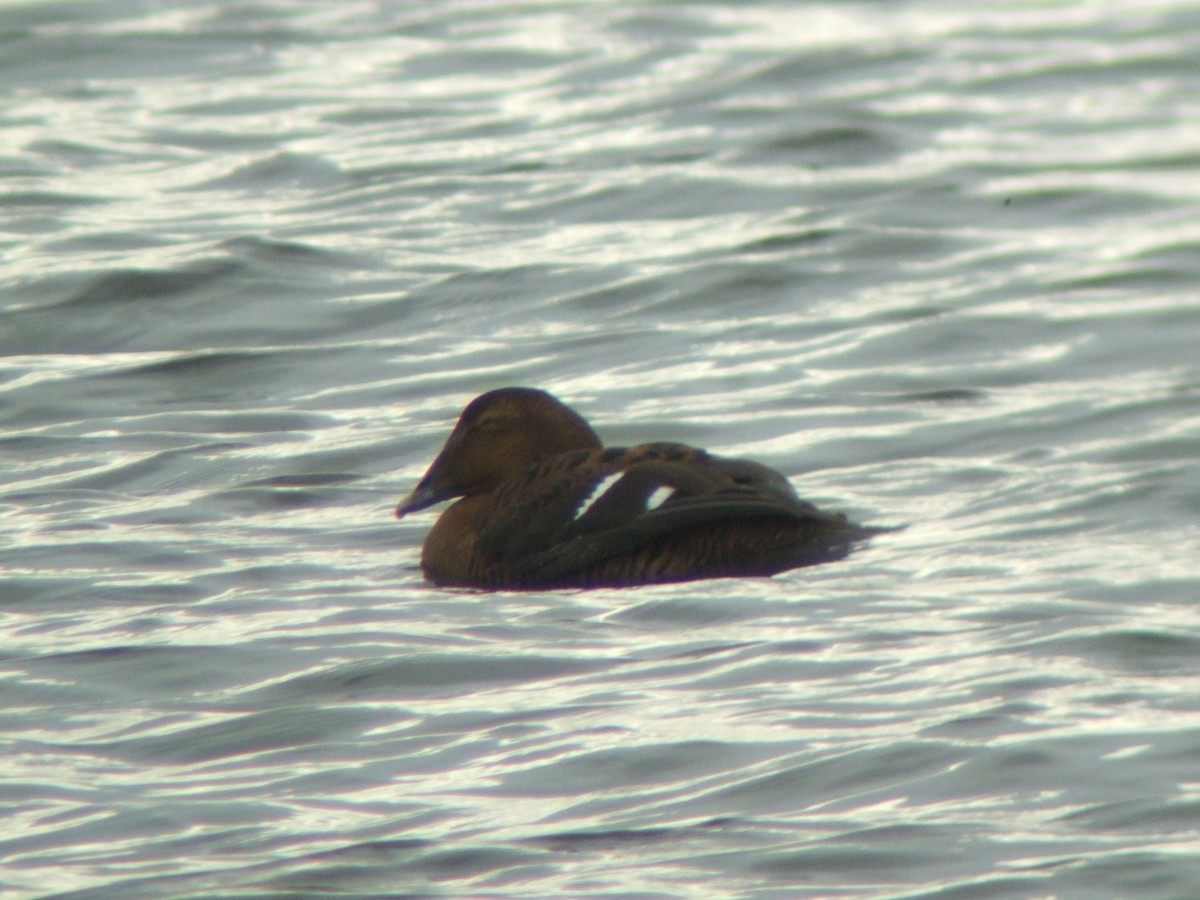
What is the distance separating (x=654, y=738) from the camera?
18.7ft

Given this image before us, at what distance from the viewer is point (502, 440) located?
770 cm

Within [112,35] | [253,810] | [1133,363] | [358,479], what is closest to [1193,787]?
[253,810]

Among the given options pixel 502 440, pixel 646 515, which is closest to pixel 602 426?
pixel 502 440

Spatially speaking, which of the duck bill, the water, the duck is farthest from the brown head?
the water

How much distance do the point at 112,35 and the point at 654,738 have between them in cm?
1250

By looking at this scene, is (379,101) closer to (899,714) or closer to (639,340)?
(639,340)

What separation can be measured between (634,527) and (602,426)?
2440 mm

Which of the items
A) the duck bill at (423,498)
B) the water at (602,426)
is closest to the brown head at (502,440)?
the duck bill at (423,498)

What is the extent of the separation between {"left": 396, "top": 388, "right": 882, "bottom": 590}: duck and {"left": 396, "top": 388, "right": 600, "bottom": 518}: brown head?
210 mm

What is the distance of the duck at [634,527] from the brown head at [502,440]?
21 centimetres

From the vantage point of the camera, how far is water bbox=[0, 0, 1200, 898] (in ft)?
17.2

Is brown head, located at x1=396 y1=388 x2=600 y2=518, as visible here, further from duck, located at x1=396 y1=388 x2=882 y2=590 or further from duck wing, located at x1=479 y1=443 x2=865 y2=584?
duck wing, located at x1=479 y1=443 x2=865 y2=584

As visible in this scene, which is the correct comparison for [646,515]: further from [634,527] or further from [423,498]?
[423,498]

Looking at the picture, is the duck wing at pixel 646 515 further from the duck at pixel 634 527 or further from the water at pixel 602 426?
the water at pixel 602 426
